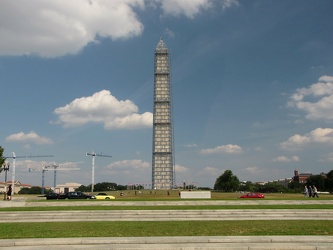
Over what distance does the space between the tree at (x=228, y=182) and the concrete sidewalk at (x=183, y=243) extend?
106445mm

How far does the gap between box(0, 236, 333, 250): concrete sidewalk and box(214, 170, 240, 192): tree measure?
10644 centimetres

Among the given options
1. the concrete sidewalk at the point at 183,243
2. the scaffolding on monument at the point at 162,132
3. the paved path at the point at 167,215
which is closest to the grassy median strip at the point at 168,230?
the concrete sidewalk at the point at 183,243

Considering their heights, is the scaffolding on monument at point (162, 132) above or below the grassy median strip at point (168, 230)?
above

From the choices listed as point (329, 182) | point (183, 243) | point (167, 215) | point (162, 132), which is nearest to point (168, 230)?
point (183, 243)

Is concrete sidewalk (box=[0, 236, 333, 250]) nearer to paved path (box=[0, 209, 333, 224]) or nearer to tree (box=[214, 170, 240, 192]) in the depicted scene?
paved path (box=[0, 209, 333, 224])

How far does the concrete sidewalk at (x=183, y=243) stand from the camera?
43.1 ft

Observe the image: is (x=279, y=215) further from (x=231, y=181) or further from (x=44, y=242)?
(x=231, y=181)

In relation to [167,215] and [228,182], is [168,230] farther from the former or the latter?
[228,182]

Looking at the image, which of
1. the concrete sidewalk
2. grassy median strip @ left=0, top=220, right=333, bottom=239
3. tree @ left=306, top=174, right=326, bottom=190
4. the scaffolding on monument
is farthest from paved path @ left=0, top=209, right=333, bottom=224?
the scaffolding on monument

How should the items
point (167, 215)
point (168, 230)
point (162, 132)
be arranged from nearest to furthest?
point (168, 230) → point (167, 215) → point (162, 132)

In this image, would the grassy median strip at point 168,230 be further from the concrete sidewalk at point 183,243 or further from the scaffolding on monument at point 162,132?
the scaffolding on monument at point 162,132

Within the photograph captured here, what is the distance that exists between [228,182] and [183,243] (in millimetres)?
108414

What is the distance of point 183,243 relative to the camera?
45.7ft

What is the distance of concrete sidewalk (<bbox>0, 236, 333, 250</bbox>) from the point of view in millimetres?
13141
